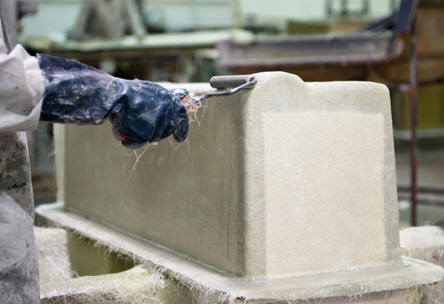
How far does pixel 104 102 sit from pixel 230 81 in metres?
0.47

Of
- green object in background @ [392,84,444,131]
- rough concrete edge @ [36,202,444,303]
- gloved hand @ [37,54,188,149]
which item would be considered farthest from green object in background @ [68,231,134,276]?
green object in background @ [392,84,444,131]

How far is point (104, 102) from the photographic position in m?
1.41

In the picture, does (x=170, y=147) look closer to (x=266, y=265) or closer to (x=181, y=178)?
(x=181, y=178)

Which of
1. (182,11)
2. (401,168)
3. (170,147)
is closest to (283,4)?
(182,11)

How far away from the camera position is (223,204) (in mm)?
1822

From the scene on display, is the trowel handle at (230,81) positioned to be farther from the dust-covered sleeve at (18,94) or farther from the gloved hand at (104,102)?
the dust-covered sleeve at (18,94)

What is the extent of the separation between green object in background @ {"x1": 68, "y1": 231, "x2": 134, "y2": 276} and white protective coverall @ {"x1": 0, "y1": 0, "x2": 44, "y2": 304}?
74 cm

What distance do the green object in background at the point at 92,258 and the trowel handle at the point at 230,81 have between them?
747 millimetres

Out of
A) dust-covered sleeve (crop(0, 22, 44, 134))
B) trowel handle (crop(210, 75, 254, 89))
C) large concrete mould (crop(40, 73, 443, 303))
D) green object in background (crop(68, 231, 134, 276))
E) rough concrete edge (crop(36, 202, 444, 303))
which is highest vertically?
dust-covered sleeve (crop(0, 22, 44, 134))

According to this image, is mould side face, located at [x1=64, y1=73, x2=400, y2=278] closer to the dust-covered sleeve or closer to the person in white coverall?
the person in white coverall

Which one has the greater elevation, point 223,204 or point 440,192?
point 223,204

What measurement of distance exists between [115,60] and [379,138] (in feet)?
21.8

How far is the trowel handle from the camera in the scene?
5.65ft

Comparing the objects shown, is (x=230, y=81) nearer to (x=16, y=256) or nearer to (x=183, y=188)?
(x=183, y=188)
